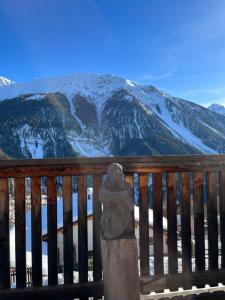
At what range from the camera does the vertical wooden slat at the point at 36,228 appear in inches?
217

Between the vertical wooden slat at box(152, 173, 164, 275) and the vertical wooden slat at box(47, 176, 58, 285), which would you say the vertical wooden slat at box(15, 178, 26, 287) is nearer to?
the vertical wooden slat at box(47, 176, 58, 285)

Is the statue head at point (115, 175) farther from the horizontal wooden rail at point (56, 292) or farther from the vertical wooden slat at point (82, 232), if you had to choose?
the horizontal wooden rail at point (56, 292)

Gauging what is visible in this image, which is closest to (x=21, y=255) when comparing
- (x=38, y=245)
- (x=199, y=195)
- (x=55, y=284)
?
(x=38, y=245)

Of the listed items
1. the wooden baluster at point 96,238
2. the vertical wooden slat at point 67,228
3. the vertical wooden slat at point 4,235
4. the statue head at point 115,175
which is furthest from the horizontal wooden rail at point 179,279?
the vertical wooden slat at point 4,235

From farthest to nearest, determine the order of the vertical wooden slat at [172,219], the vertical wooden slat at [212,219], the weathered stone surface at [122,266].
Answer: the vertical wooden slat at [212,219] → the vertical wooden slat at [172,219] → the weathered stone surface at [122,266]

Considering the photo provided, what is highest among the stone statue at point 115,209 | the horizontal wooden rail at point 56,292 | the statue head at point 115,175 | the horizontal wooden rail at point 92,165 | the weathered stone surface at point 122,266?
the horizontal wooden rail at point 92,165

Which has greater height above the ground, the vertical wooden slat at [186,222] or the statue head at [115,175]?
the statue head at [115,175]

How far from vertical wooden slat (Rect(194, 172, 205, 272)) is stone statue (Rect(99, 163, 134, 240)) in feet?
4.23

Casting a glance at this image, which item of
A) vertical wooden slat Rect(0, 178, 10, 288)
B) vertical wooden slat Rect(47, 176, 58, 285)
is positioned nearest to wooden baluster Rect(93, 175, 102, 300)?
vertical wooden slat Rect(47, 176, 58, 285)

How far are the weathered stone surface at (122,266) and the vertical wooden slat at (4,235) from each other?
1424 millimetres

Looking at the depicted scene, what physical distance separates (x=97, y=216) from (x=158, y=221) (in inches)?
32.7

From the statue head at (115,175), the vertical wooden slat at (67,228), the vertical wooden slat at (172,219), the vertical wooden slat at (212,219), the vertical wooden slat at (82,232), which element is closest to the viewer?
the statue head at (115,175)

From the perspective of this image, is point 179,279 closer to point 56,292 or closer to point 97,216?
point 97,216

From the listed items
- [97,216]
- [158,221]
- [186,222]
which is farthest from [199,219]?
[97,216]
